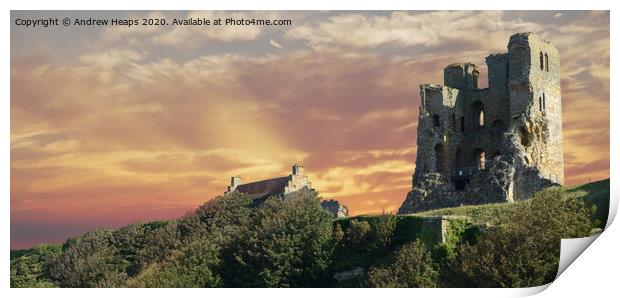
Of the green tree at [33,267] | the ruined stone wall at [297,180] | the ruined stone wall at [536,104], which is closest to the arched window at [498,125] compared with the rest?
the ruined stone wall at [536,104]

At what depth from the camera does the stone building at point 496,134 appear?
51.9m

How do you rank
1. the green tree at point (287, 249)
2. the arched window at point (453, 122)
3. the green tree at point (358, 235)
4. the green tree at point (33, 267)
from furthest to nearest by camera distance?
the arched window at point (453, 122) → the green tree at point (33, 267) → the green tree at point (358, 235) → the green tree at point (287, 249)

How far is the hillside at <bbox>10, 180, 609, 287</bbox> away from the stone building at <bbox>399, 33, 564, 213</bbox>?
6.21m

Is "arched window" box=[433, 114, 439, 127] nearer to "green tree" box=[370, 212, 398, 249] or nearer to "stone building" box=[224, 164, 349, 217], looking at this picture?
"stone building" box=[224, 164, 349, 217]

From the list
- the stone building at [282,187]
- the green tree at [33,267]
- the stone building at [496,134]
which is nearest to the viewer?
the green tree at [33,267]

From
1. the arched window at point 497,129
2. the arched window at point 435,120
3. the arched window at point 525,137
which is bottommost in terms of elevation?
the arched window at point 525,137

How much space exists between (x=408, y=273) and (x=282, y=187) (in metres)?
26.4

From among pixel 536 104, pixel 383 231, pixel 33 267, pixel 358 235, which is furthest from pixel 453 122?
pixel 33 267

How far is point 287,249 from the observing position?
44125mm

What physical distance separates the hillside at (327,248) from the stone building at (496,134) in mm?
6210

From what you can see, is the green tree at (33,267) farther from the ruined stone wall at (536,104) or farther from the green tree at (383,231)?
the ruined stone wall at (536,104)

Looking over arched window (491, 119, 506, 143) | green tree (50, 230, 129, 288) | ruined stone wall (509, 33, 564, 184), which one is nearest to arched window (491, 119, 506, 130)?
arched window (491, 119, 506, 143)

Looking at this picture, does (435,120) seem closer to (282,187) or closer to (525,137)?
(525,137)

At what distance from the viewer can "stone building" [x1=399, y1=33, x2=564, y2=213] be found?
51938 mm
